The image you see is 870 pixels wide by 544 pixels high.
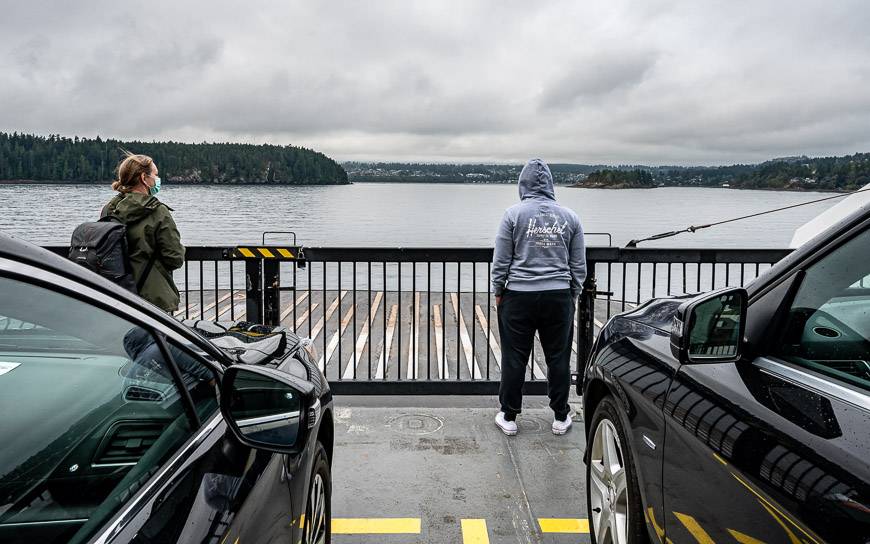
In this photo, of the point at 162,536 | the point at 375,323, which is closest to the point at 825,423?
the point at 162,536

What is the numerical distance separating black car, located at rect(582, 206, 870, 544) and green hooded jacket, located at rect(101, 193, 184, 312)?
12.4ft

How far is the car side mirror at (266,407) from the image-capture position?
189cm

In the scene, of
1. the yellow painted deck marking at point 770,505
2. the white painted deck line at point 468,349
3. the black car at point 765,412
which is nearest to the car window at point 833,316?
the black car at point 765,412

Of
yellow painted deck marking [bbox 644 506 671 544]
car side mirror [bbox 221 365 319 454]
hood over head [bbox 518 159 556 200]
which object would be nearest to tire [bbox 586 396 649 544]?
yellow painted deck marking [bbox 644 506 671 544]

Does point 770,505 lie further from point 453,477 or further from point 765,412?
point 453,477

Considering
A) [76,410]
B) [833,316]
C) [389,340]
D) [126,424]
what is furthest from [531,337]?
[389,340]

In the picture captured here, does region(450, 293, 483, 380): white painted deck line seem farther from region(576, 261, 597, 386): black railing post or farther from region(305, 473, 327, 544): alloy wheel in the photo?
region(305, 473, 327, 544): alloy wheel

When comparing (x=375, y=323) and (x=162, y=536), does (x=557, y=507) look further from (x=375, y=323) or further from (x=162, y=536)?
(x=375, y=323)

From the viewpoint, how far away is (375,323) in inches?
509

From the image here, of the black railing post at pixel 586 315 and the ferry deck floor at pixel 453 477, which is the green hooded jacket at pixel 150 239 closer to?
the ferry deck floor at pixel 453 477

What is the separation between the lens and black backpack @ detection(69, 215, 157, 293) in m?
4.77

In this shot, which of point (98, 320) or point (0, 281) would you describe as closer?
point (0, 281)

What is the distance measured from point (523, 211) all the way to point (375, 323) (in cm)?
811

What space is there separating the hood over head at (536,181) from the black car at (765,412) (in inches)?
104
